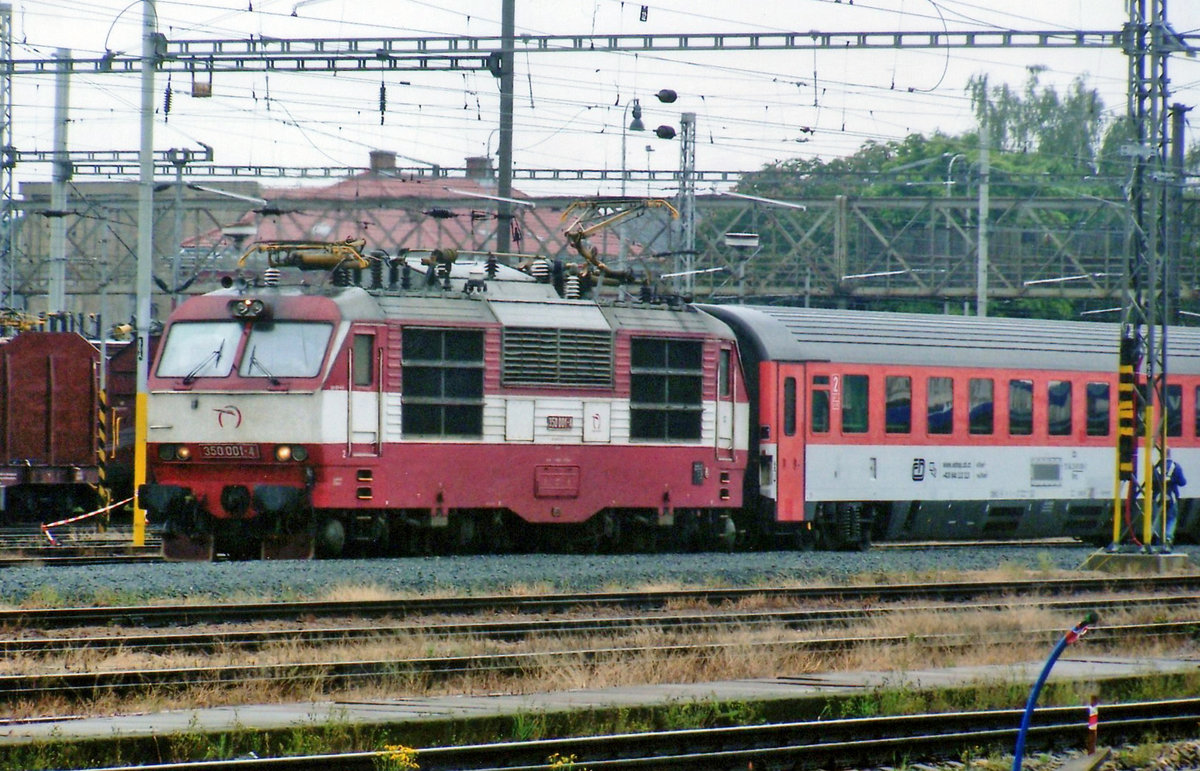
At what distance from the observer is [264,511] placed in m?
20.4

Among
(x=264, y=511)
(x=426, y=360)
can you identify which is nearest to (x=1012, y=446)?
(x=426, y=360)

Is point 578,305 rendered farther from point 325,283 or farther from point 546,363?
point 325,283

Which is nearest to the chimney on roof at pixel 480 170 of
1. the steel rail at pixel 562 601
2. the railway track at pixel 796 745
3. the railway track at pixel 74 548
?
the railway track at pixel 74 548

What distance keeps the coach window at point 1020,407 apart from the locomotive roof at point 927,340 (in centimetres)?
32

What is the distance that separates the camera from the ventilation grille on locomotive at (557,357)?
861 inches

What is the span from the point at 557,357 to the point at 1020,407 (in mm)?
8313

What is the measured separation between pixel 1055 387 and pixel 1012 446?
123 centimetres

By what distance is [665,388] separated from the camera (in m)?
23.3

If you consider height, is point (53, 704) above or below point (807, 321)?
below

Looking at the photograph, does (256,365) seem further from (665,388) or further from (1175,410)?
(1175,410)

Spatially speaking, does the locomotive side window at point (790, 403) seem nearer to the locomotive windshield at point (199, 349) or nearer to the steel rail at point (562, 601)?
the steel rail at point (562, 601)

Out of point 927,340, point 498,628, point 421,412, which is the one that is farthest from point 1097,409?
point 498,628

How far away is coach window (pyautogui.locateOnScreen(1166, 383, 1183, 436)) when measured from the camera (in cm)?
2789

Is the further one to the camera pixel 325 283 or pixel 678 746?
pixel 325 283
